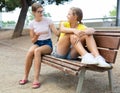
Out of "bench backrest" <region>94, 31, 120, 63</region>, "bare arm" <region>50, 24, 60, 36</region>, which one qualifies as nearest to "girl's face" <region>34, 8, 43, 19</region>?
"bare arm" <region>50, 24, 60, 36</region>

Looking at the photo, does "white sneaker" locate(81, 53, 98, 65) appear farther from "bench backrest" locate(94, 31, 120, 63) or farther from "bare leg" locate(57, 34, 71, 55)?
"bare leg" locate(57, 34, 71, 55)

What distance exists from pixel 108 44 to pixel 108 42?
0.03 m

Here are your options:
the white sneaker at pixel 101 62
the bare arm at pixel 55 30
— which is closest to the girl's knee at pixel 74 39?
the white sneaker at pixel 101 62

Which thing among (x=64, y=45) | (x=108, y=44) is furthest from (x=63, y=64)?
(x=108, y=44)

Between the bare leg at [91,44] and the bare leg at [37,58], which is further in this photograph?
the bare leg at [37,58]

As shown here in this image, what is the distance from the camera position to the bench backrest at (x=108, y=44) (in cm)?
447

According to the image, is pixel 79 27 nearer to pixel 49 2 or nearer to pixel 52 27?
pixel 52 27

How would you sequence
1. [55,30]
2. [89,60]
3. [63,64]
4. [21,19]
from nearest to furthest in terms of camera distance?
1. [89,60]
2. [63,64]
3. [55,30]
4. [21,19]

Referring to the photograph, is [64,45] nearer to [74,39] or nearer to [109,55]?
[74,39]

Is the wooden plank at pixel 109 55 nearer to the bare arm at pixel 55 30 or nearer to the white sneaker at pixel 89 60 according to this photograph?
the white sneaker at pixel 89 60

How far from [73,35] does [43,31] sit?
1.01 m

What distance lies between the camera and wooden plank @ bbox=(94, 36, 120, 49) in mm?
4445

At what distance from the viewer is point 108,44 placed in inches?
183

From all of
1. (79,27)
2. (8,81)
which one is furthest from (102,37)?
(8,81)
